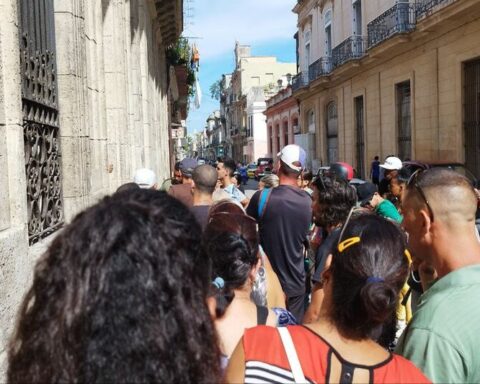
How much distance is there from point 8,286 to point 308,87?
94.9ft

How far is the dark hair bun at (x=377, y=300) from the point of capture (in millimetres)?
1714

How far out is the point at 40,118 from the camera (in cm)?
400

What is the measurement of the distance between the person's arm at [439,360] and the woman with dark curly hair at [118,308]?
85 cm

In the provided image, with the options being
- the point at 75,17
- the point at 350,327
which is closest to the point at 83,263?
the point at 350,327

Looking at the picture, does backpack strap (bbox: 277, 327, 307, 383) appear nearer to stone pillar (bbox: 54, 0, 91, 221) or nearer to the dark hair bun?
the dark hair bun

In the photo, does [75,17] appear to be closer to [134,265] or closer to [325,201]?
[325,201]

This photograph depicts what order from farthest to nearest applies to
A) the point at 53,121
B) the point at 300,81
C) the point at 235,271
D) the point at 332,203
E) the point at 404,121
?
the point at 300,81 → the point at 404,121 → the point at 53,121 → the point at 332,203 → the point at 235,271

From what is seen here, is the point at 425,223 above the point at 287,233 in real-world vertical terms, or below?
above

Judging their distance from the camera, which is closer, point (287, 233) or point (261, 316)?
point (261, 316)

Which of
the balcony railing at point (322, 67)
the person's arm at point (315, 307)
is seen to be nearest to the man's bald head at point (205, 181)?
the person's arm at point (315, 307)

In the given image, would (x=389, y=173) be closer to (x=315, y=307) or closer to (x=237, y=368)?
(x=315, y=307)

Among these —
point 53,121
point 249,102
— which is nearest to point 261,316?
point 53,121

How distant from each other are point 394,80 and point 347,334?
19.7 metres

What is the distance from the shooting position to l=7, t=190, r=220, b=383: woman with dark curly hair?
1069mm
